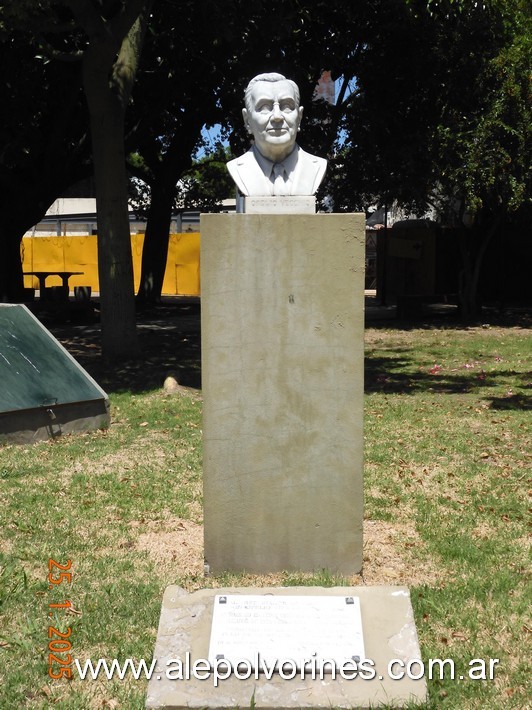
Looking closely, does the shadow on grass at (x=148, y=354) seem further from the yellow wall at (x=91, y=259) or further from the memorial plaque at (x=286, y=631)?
the yellow wall at (x=91, y=259)

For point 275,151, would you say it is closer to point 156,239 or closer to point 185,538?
point 185,538

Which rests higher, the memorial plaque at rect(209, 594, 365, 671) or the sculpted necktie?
the sculpted necktie

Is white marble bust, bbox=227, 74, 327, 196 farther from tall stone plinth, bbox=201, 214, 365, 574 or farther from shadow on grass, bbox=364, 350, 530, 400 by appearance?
shadow on grass, bbox=364, 350, 530, 400

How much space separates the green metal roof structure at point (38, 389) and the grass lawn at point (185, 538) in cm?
19

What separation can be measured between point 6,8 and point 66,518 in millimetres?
6646

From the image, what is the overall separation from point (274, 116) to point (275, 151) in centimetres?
19

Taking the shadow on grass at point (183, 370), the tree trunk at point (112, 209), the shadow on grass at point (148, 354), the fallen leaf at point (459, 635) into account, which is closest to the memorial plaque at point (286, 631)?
the fallen leaf at point (459, 635)

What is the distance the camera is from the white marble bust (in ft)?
16.0

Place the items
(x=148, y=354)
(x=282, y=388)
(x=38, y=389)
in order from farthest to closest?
1. (x=148, y=354)
2. (x=38, y=389)
3. (x=282, y=388)

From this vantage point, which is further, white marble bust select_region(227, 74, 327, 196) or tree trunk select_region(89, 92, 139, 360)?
tree trunk select_region(89, 92, 139, 360)

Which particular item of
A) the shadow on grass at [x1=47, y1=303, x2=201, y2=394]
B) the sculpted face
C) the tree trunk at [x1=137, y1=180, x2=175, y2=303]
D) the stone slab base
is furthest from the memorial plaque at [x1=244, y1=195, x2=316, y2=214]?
the tree trunk at [x1=137, y1=180, x2=175, y2=303]

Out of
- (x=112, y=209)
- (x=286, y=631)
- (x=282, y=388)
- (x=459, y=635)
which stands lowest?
(x=459, y=635)

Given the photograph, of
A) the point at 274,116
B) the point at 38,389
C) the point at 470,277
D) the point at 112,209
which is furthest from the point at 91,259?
the point at 274,116

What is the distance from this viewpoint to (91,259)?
36.2 metres
